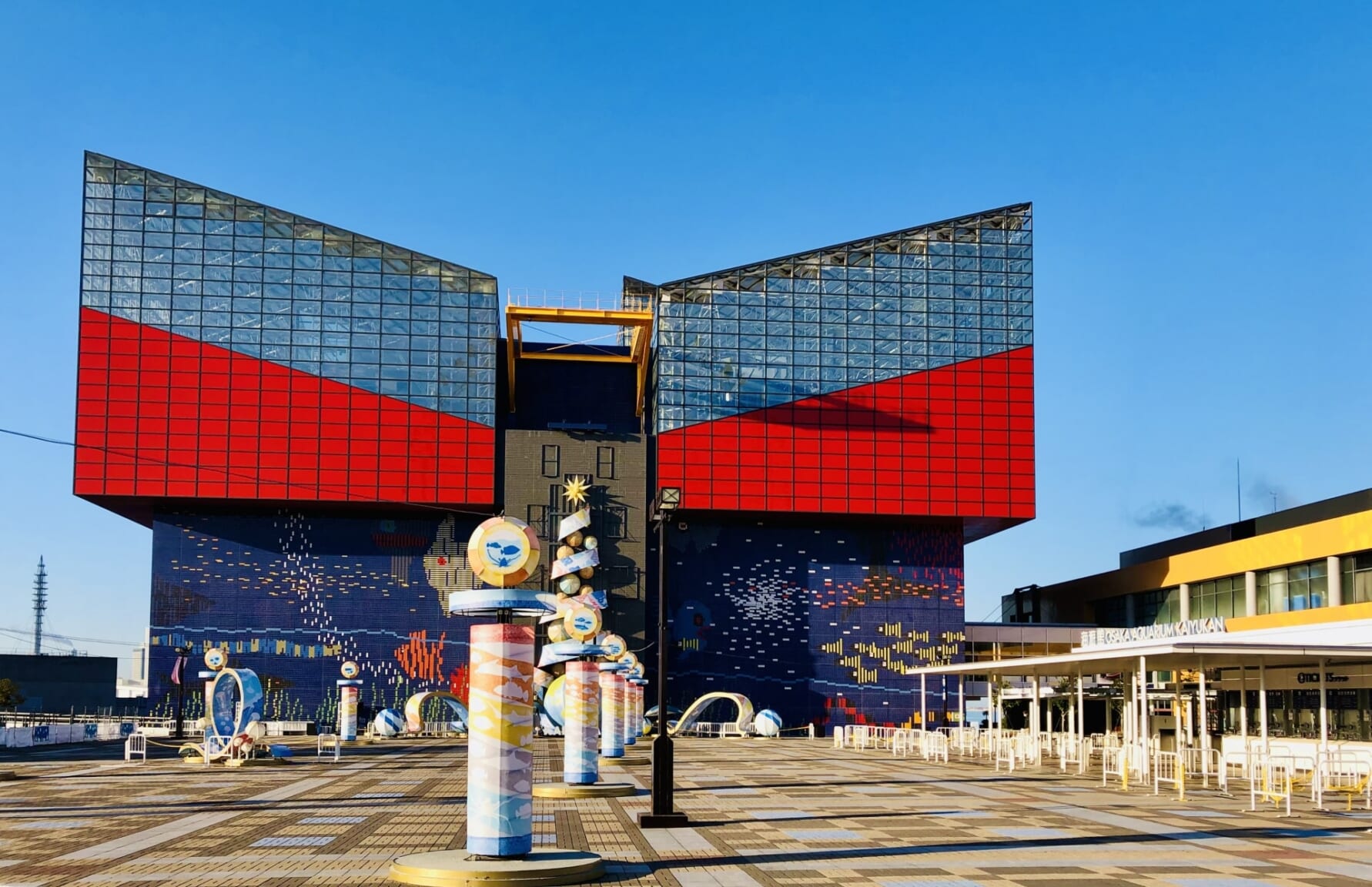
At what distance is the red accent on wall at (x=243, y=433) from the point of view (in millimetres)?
84438

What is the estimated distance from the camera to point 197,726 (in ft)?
268

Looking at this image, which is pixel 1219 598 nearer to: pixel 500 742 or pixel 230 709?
pixel 230 709

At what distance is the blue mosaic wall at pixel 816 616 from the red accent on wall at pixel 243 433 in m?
16.3

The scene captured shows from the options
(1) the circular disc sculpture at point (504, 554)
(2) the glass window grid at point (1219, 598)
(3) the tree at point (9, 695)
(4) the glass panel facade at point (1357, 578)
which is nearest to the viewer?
(1) the circular disc sculpture at point (504, 554)

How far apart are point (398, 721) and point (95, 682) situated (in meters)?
63.9

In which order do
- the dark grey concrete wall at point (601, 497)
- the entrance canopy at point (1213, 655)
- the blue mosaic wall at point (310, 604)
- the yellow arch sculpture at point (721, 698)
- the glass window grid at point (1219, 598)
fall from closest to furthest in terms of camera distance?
the entrance canopy at point (1213, 655) < the glass window grid at point (1219, 598) < the yellow arch sculpture at point (721, 698) < the blue mosaic wall at point (310, 604) < the dark grey concrete wall at point (601, 497)

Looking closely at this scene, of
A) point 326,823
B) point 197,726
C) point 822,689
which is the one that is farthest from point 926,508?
point 326,823

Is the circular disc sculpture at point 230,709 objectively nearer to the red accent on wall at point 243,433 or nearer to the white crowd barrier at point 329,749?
the white crowd barrier at point 329,749

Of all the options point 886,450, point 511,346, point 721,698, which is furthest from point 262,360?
point 886,450

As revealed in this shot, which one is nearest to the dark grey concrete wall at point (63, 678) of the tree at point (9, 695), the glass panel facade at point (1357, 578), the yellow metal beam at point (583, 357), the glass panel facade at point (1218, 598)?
the tree at point (9, 695)

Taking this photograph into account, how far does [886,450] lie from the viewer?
296ft

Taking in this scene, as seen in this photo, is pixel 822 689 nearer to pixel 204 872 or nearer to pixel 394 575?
pixel 394 575

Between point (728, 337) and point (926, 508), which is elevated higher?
point (728, 337)

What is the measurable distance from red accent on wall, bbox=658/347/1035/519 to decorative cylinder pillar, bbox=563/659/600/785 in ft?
180
